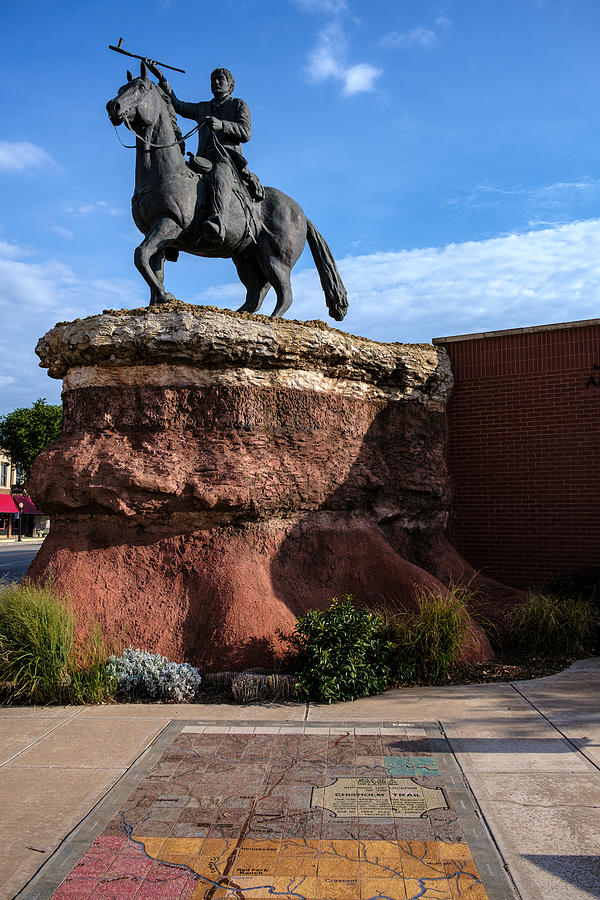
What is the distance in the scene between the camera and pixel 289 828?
151 inches

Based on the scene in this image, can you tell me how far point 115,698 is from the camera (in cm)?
674

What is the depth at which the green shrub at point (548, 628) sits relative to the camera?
27.5 ft

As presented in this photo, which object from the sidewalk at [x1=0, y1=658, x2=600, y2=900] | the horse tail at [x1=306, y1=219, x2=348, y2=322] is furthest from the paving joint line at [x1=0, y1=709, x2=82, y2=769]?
the horse tail at [x1=306, y1=219, x2=348, y2=322]

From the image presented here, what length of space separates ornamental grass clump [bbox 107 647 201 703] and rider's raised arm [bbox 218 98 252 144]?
7.11 metres

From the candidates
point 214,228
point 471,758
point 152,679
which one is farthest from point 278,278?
point 471,758

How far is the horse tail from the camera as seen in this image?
421 inches

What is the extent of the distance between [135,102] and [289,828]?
8515 mm

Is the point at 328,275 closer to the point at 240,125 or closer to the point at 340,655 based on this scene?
the point at 240,125

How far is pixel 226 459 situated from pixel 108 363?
6.00 feet

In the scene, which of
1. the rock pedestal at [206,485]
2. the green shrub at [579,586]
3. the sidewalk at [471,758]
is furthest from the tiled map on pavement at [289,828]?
the green shrub at [579,586]

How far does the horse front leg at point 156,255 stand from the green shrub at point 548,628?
587 centimetres

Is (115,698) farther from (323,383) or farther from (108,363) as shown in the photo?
(323,383)

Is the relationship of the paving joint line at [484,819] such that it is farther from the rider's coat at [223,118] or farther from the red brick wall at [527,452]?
the rider's coat at [223,118]

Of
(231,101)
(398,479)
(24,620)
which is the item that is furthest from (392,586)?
(231,101)
